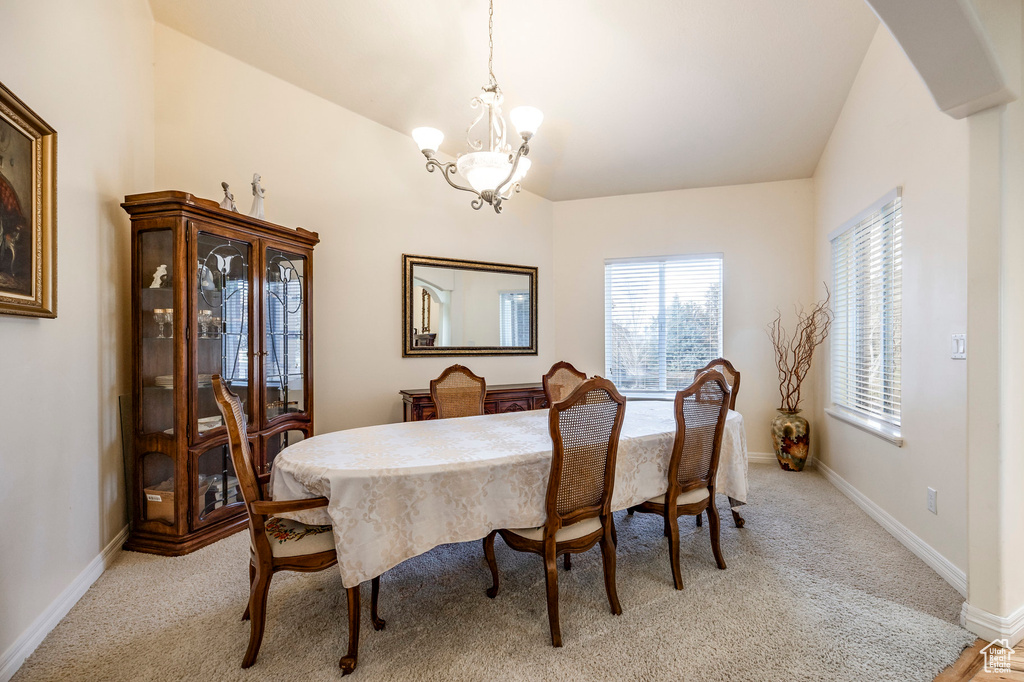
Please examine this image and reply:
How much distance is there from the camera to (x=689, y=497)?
91.3 inches

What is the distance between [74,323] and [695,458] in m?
3.10

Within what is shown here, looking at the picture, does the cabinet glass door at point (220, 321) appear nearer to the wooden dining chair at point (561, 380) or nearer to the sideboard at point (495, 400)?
the sideboard at point (495, 400)

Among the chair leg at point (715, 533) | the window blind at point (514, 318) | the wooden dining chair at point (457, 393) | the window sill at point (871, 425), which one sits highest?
the window blind at point (514, 318)

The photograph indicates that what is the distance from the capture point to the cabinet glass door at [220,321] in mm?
2686

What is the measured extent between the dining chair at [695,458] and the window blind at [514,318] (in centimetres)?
246

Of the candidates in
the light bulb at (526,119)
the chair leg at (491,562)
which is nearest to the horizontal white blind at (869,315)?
the light bulb at (526,119)

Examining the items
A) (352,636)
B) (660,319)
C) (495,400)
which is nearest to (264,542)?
(352,636)

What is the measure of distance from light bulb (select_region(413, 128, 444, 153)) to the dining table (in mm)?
1461

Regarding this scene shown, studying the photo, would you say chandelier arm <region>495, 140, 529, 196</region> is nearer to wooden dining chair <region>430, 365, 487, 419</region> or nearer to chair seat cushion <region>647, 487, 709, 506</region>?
wooden dining chair <region>430, 365, 487, 419</region>

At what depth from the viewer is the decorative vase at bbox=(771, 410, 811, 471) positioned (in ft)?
13.1

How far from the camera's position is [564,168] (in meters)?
4.28

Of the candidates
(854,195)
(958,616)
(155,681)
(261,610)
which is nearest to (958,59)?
(854,195)

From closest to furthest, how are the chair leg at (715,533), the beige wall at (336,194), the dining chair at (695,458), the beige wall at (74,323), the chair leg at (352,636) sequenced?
1. the chair leg at (352,636)
2. the beige wall at (74,323)
3. the dining chair at (695,458)
4. the chair leg at (715,533)
5. the beige wall at (336,194)

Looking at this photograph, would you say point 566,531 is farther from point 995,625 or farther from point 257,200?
point 257,200
